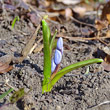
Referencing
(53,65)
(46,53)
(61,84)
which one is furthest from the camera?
(61,84)

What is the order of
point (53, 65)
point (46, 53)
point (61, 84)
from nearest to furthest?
1. point (46, 53)
2. point (53, 65)
3. point (61, 84)

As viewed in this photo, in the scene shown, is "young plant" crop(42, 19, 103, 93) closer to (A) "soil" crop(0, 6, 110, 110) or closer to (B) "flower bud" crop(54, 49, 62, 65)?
(B) "flower bud" crop(54, 49, 62, 65)

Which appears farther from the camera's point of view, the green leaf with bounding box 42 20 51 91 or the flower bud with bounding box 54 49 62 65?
the flower bud with bounding box 54 49 62 65

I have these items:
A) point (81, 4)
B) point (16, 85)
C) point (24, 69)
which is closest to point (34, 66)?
point (24, 69)

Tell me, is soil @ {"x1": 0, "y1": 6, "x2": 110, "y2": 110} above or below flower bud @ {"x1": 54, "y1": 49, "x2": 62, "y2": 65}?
below

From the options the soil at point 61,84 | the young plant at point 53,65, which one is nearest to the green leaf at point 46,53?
the young plant at point 53,65

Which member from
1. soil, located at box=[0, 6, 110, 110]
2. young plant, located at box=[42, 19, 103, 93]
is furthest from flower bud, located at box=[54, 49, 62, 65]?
soil, located at box=[0, 6, 110, 110]

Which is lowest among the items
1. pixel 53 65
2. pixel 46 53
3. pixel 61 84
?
pixel 61 84

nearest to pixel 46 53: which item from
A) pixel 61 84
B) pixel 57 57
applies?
pixel 57 57

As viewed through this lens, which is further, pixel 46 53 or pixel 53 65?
pixel 53 65

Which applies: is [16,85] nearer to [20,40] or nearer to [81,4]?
[20,40]

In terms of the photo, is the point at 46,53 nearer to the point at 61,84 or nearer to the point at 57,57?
the point at 57,57
